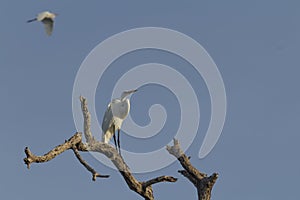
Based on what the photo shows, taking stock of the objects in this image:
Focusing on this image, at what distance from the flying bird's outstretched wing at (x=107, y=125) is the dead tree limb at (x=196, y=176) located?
160 inches

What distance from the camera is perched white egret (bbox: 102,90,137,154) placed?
17875 millimetres

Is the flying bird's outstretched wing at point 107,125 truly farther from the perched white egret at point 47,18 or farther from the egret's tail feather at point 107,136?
the perched white egret at point 47,18

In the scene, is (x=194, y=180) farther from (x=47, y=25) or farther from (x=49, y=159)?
(x=47, y=25)

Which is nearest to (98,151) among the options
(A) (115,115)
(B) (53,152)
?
(B) (53,152)

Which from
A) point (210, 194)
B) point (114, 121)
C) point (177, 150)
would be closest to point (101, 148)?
point (177, 150)

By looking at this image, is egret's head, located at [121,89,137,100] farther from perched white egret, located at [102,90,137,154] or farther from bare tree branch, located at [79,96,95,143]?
bare tree branch, located at [79,96,95,143]

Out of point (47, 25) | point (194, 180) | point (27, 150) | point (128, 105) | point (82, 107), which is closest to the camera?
point (27, 150)

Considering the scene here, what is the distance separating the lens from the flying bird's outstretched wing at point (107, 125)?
18016 mm

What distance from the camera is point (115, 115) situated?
17875mm

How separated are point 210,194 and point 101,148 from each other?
2386 millimetres

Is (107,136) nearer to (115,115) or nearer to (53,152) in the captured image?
(115,115)

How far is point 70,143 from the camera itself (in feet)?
42.7

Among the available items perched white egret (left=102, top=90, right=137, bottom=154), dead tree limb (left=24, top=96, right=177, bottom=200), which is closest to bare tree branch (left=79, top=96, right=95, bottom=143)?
dead tree limb (left=24, top=96, right=177, bottom=200)

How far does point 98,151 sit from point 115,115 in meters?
3.92
